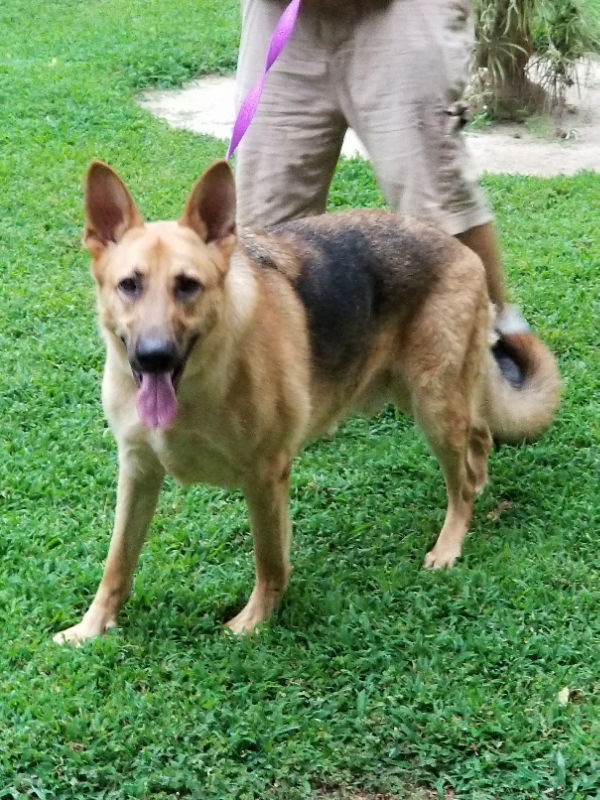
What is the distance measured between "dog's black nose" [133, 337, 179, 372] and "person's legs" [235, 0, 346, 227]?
2.01 meters

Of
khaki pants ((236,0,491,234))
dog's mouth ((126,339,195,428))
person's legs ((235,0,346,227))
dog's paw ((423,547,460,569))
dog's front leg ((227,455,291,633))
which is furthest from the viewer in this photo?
person's legs ((235,0,346,227))

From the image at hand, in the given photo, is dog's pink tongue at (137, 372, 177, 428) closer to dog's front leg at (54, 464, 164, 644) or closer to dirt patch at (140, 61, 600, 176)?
dog's front leg at (54, 464, 164, 644)

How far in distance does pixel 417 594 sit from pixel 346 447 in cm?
131

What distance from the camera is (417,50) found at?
464 cm

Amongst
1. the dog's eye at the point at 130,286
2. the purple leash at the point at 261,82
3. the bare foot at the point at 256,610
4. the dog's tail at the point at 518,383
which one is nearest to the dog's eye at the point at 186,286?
the dog's eye at the point at 130,286

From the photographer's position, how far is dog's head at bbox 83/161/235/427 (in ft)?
10.8

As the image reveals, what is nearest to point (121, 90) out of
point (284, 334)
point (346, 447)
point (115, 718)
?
point (346, 447)

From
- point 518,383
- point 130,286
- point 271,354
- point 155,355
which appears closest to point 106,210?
point 130,286

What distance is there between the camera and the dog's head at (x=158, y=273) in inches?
130

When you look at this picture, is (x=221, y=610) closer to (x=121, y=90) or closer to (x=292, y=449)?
(x=292, y=449)

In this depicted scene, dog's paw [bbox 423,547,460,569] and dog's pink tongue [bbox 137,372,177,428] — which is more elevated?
dog's pink tongue [bbox 137,372,177,428]

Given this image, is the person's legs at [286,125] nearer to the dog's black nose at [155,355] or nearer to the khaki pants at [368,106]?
the khaki pants at [368,106]

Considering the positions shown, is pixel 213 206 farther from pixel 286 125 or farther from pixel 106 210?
pixel 286 125

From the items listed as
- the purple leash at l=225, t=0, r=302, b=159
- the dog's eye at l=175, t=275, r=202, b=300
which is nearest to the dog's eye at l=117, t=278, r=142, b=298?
the dog's eye at l=175, t=275, r=202, b=300
